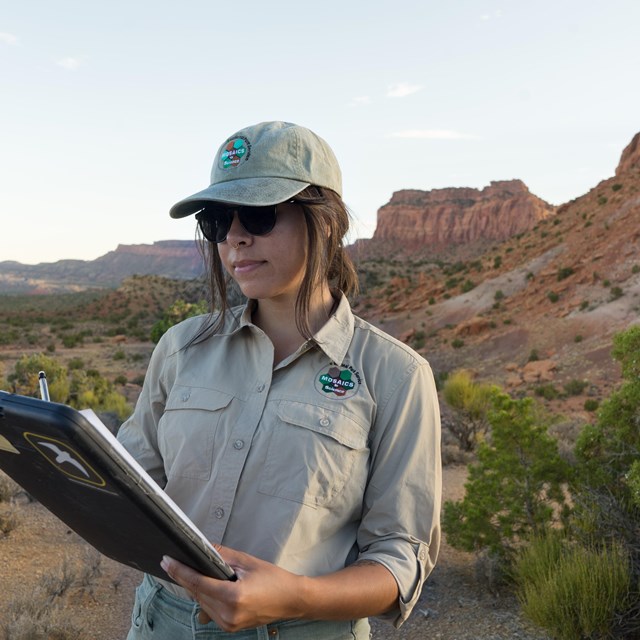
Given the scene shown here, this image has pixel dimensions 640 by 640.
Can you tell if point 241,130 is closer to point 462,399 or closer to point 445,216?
point 462,399

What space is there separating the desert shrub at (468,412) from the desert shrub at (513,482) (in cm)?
456

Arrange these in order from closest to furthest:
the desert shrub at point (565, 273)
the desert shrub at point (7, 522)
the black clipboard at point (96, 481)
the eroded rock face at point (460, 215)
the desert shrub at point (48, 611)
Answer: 1. the black clipboard at point (96, 481)
2. the desert shrub at point (48, 611)
3. the desert shrub at point (7, 522)
4. the desert shrub at point (565, 273)
5. the eroded rock face at point (460, 215)

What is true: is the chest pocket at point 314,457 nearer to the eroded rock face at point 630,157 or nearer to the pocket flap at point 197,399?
the pocket flap at point 197,399

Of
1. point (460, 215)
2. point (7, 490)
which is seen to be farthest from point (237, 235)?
point (460, 215)

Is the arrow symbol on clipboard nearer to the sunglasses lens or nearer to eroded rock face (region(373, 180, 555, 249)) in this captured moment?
the sunglasses lens

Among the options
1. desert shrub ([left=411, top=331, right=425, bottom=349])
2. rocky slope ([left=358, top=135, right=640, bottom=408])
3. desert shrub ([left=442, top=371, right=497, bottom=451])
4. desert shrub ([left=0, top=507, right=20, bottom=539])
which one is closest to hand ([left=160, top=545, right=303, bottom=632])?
desert shrub ([left=0, top=507, right=20, bottom=539])

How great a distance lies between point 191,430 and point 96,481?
547mm

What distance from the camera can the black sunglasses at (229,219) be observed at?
5.46 ft

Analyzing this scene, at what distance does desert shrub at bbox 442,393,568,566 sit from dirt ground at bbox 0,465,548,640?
0.44 m

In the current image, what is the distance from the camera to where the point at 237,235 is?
66.9 inches

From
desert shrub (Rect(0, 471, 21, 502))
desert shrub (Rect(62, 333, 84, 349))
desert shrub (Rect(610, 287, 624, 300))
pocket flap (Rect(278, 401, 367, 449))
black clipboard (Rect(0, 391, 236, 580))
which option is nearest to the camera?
black clipboard (Rect(0, 391, 236, 580))

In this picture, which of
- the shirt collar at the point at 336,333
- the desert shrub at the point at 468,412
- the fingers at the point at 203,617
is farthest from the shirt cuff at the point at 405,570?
the desert shrub at the point at 468,412

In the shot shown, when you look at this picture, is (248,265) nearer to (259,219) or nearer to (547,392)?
(259,219)

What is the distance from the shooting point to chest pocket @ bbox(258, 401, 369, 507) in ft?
4.95
